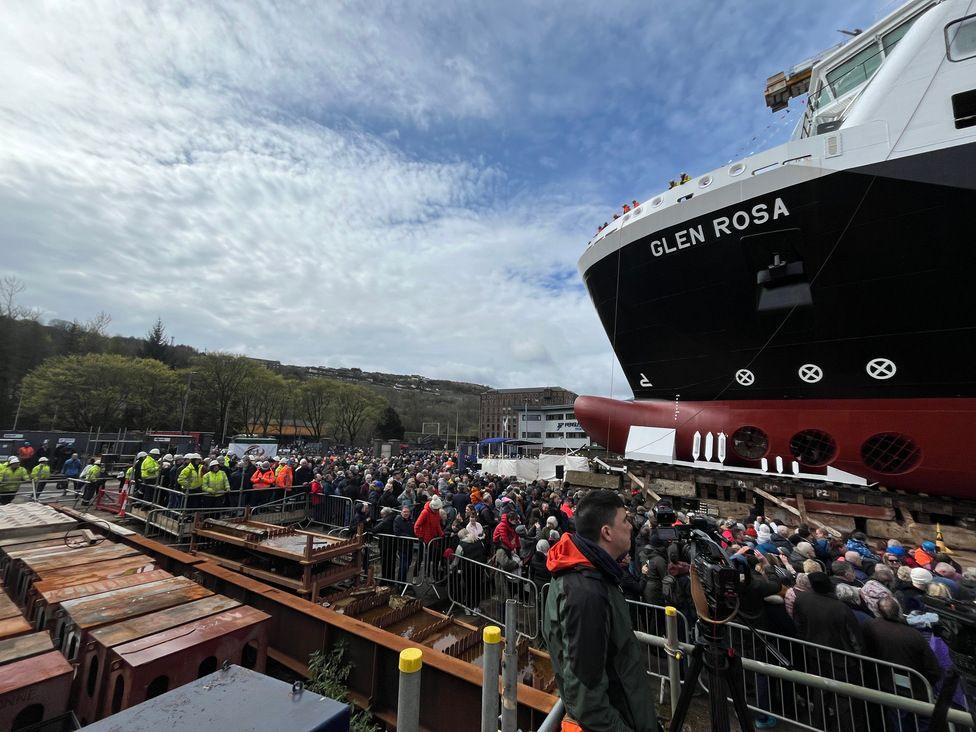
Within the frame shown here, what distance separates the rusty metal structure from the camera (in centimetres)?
559

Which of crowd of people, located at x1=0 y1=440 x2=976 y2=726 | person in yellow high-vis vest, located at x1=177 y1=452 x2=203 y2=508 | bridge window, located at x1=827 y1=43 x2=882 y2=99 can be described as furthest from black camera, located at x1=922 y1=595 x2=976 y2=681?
bridge window, located at x1=827 y1=43 x2=882 y2=99

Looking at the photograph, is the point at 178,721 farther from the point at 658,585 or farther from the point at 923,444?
the point at 923,444

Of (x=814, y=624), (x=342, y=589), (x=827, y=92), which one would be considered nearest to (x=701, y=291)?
(x=827, y=92)

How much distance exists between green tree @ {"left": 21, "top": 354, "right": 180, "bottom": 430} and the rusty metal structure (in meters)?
39.2

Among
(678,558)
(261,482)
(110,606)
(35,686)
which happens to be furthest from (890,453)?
(261,482)

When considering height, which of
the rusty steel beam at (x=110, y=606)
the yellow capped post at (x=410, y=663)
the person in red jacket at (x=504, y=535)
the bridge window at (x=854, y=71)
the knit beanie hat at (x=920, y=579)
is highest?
the bridge window at (x=854, y=71)

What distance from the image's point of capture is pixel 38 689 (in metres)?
2.40

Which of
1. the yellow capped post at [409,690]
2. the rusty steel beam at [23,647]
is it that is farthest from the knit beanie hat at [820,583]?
the rusty steel beam at [23,647]

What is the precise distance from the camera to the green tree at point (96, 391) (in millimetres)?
33531

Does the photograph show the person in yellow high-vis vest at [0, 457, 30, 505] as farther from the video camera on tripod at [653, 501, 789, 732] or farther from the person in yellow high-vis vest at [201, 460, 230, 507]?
the video camera on tripod at [653, 501, 789, 732]

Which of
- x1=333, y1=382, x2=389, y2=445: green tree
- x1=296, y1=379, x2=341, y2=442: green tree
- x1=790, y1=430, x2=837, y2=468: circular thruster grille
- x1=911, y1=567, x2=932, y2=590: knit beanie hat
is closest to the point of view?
x1=911, y1=567, x2=932, y2=590: knit beanie hat

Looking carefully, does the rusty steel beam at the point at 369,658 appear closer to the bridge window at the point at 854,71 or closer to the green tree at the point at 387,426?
the bridge window at the point at 854,71

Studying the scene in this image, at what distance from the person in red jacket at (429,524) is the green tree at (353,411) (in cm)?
5169

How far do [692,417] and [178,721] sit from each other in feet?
43.6
